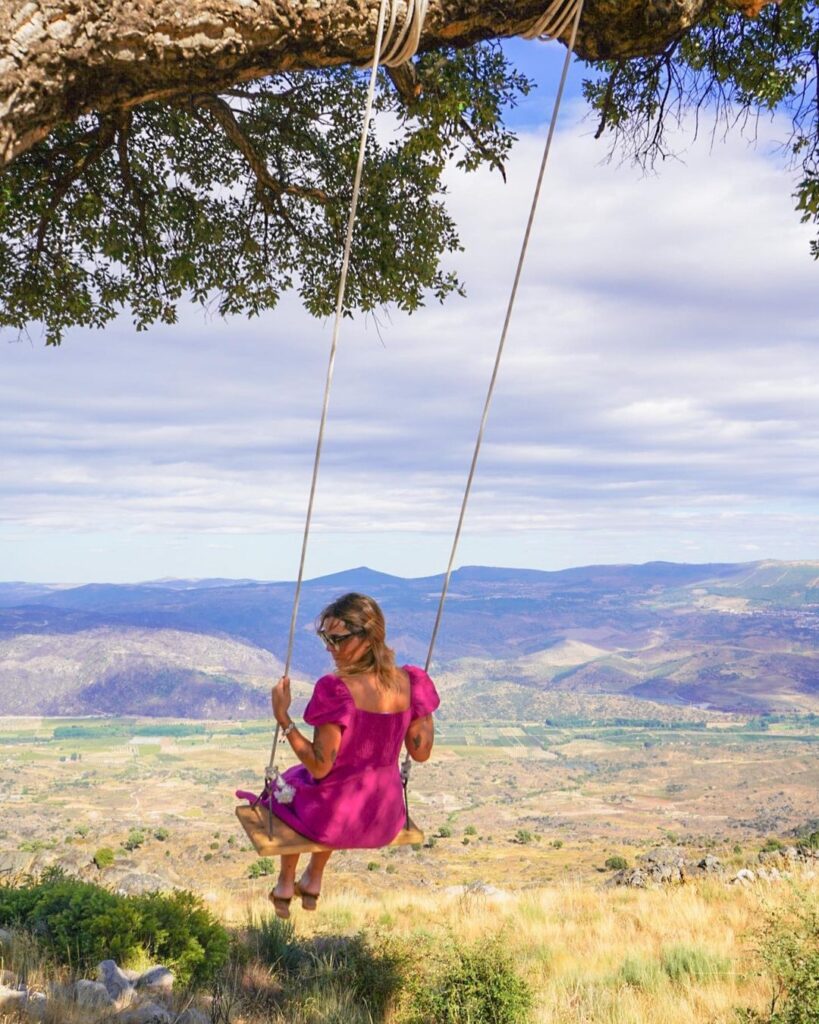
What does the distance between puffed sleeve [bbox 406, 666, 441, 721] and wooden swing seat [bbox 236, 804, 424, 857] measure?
649 millimetres

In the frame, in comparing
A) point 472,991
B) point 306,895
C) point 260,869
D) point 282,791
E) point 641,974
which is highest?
point 282,791

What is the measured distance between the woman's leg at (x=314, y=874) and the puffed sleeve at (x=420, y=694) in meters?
0.91

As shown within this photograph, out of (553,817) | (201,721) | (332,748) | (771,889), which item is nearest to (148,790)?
(553,817)

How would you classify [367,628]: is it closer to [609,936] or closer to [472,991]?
[472,991]

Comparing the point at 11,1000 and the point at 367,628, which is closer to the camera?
the point at 367,628

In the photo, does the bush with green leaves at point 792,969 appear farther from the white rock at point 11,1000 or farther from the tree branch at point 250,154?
the tree branch at point 250,154

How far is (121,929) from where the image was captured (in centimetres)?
791

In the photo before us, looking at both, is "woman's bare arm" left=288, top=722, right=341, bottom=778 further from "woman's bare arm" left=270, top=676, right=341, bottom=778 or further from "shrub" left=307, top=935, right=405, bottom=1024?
"shrub" left=307, top=935, right=405, bottom=1024

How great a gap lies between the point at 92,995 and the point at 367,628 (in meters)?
3.92

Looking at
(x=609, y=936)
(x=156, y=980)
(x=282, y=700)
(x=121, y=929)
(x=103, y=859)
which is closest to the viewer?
(x=282, y=700)

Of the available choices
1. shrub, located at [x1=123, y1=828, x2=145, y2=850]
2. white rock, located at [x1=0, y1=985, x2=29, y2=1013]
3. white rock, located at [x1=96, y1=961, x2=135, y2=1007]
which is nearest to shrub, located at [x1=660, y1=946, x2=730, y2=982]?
white rock, located at [x1=96, y1=961, x2=135, y2=1007]

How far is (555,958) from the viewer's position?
9695mm

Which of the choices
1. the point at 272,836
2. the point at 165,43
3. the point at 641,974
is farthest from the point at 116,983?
the point at 165,43

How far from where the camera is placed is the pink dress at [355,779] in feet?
15.0
